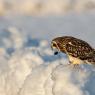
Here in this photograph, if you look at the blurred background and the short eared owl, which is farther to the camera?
the blurred background

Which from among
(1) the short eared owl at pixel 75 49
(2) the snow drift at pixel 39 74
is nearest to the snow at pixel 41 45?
(2) the snow drift at pixel 39 74

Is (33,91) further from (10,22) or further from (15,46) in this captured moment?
(10,22)

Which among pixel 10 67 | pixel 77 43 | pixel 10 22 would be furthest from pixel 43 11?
pixel 77 43

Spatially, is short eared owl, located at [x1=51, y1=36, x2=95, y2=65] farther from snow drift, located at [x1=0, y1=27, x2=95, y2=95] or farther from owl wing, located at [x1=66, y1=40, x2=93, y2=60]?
snow drift, located at [x1=0, y1=27, x2=95, y2=95]

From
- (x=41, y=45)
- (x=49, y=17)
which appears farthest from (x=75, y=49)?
(x=49, y=17)

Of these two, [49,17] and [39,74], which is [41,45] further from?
[49,17]

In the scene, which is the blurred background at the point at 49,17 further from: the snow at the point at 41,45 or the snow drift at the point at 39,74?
the snow drift at the point at 39,74

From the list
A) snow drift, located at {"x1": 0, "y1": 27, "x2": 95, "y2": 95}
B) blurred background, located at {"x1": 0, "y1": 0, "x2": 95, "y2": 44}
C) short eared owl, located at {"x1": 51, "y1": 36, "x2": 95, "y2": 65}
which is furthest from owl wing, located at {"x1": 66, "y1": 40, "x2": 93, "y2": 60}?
blurred background, located at {"x1": 0, "y1": 0, "x2": 95, "y2": 44}
